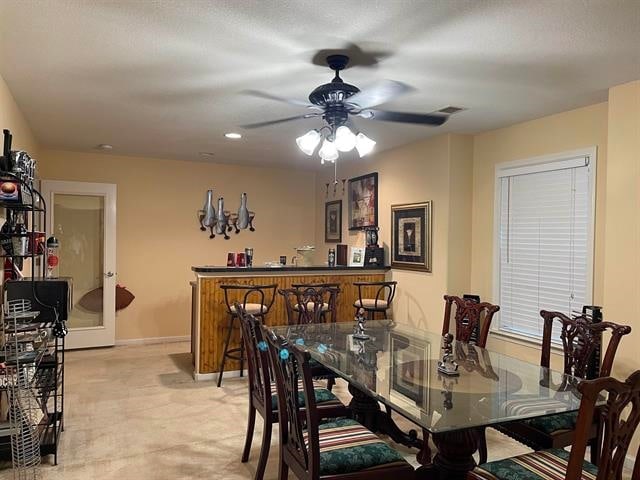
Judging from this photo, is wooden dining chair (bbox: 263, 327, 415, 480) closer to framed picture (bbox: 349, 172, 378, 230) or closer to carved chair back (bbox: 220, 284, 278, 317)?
carved chair back (bbox: 220, 284, 278, 317)

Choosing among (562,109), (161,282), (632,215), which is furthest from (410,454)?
(161,282)

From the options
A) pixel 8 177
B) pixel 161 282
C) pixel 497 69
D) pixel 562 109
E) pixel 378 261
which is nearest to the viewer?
pixel 8 177

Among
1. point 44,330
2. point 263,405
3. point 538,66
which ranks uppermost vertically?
point 538,66

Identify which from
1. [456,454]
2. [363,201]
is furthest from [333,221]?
[456,454]

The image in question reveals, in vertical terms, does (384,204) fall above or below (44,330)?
above

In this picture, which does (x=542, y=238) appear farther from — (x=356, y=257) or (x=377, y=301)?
(x=356, y=257)

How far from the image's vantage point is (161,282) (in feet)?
20.7

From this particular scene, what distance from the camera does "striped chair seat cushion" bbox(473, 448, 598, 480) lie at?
185cm

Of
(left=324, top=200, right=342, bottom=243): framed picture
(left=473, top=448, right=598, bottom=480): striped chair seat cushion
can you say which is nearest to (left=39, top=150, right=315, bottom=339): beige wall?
(left=324, top=200, right=342, bottom=243): framed picture

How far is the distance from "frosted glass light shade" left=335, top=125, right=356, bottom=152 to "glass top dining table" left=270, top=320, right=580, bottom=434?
1225 mm

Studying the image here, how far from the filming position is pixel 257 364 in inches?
109

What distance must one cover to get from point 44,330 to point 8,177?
0.98m

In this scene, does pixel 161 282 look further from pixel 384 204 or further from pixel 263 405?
pixel 263 405

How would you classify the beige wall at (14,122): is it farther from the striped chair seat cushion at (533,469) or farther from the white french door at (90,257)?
Result: the striped chair seat cushion at (533,469)
